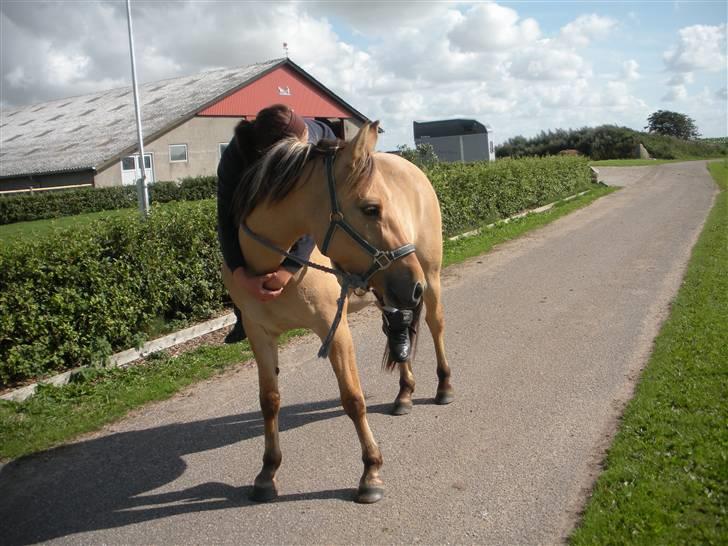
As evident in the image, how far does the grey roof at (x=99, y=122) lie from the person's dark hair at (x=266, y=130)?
29868mm

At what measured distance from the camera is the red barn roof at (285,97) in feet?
119

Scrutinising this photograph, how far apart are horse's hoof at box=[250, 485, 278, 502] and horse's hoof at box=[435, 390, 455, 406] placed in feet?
6.12

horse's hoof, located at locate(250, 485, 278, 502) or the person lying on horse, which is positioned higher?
the person lying on horse

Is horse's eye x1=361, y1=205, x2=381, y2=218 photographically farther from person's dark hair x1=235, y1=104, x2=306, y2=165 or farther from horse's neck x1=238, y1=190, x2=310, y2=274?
person's dark hair x1=235, y1=104, x2=306, y2=165

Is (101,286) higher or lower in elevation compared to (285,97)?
lower

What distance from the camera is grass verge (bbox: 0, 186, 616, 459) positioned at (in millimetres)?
5102

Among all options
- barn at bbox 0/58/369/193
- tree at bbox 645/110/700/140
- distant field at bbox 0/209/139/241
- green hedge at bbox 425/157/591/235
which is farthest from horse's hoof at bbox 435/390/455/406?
tree at bbox 645/110/700/140

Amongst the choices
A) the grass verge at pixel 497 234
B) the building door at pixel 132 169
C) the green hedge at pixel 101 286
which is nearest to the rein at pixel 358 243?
the green hedge at pixel 101 286

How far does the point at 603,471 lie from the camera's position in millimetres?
3990

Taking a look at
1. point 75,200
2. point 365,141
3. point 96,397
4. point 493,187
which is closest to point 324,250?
point 365,141

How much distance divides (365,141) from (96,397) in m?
4.15

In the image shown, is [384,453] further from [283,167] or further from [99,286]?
[99,286]

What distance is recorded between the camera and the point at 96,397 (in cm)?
591

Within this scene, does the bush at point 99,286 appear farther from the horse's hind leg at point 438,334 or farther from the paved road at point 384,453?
the horse's hind leg at point 438,334
